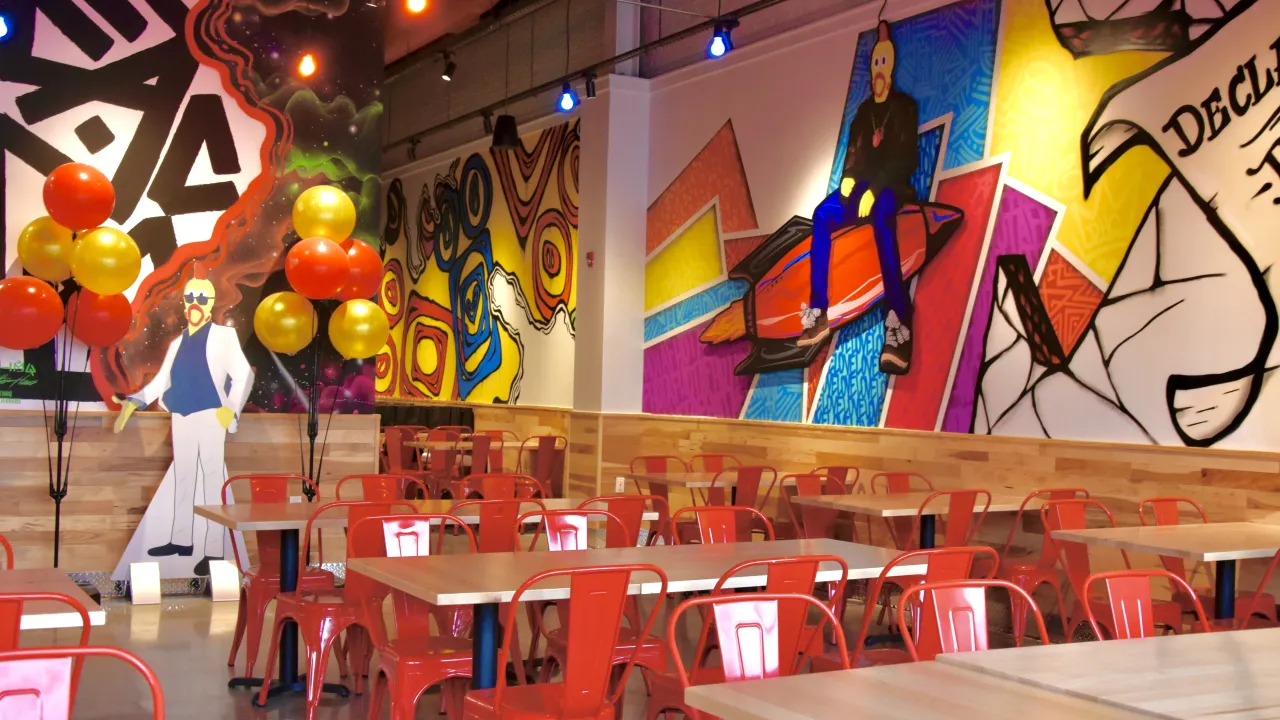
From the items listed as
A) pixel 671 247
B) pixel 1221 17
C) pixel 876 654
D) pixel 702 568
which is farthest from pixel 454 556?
pixel 671 247

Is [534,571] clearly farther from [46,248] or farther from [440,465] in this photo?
[440,465]

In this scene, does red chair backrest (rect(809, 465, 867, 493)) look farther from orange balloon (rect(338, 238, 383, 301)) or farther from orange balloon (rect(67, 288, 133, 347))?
orange balloon (rect(67, 288, 133, 347))

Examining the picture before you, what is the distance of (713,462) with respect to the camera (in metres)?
9.55

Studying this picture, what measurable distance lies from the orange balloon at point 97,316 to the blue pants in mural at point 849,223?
15.6 feet

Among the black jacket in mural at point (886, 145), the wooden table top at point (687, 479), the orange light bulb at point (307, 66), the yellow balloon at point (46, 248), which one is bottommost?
the wooden table top at point (687, 479)

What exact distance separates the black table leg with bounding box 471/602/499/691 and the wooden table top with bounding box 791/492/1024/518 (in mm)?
2685

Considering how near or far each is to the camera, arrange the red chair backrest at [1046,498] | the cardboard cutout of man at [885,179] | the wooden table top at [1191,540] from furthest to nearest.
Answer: the cardboard cutout of man at [885,179] → the red chair backrest at [1046,498] → the wooden table top at [1191,540]

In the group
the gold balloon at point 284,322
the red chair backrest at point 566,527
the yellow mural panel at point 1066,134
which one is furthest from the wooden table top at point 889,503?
the gold balloon at point 284,322

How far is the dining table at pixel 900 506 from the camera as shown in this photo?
6.06 metres

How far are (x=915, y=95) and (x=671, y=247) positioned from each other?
3.09 m

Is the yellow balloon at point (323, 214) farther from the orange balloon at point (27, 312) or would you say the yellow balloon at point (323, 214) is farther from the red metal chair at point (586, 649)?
the red metal chair at point (586, 649)

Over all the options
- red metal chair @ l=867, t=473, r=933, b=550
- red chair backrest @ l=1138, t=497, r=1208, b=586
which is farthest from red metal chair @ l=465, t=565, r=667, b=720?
red metal chair @ l=867, t=473, r=933, b=550

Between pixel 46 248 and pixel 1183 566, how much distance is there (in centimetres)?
617

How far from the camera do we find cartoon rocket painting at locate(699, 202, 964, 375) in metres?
8.21
